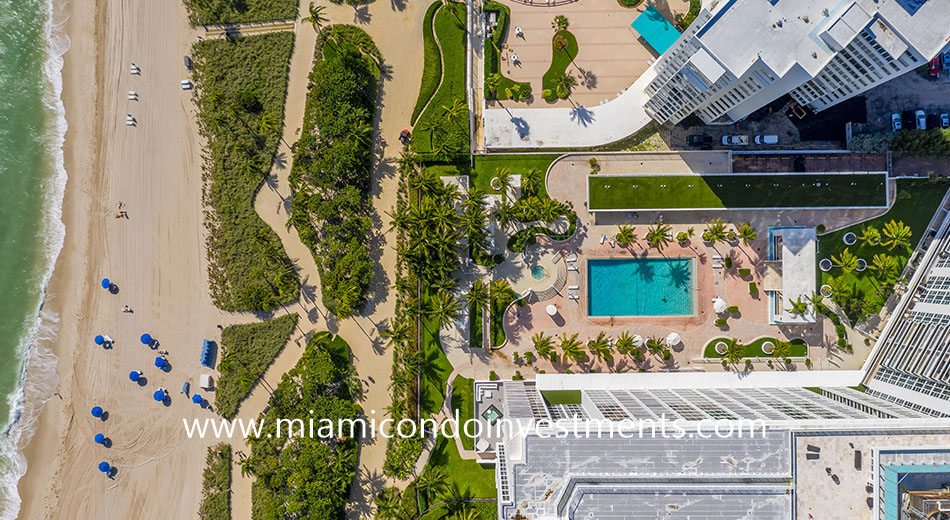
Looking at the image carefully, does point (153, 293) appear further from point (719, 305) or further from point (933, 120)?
point (933, 120)

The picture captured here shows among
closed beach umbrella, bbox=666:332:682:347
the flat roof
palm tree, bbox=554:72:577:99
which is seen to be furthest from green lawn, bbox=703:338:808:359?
the flat roof

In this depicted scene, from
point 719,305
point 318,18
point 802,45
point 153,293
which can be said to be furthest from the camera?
point 153,293

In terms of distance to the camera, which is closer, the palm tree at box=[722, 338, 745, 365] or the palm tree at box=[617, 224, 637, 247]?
the palm tree at box=[617, 224, 637, 247]

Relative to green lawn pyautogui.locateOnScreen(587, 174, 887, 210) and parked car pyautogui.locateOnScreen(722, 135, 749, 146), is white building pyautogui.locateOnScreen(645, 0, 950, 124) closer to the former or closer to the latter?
parked car pyautogui.locateOnScreen(722, 135, 749, 146)

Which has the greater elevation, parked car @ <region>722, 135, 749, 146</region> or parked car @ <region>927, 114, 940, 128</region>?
parked car @ <region>927, 114, 940, 128</region>

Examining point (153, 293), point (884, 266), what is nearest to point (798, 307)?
point (884, 266)

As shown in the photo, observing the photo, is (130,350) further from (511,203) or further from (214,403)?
(511,203)

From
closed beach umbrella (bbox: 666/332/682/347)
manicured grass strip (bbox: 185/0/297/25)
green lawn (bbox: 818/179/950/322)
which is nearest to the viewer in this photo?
green lawn (bbox: 818/179/950/322)
